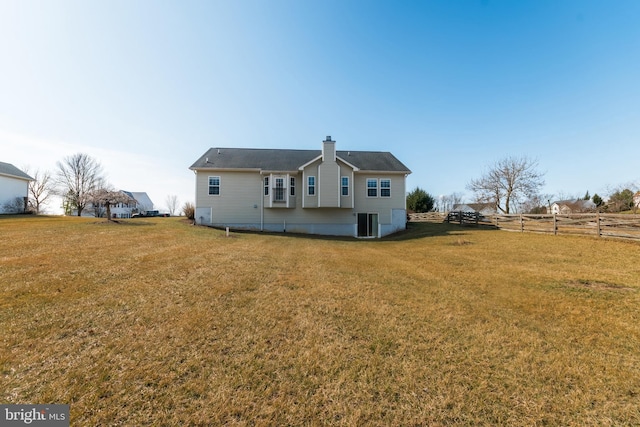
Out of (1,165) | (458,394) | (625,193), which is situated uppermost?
(1,165)

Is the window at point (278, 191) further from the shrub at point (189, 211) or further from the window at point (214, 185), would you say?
the shrub at point (189, 211)

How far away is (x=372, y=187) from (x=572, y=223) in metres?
12.5

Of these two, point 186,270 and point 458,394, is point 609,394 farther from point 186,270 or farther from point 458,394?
point 186,270

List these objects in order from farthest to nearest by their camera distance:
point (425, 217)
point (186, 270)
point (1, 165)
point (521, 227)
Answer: point (425, 217) < point (1, 165) < point (521, 227) < point (186, 270)

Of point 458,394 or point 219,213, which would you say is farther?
point 219,213

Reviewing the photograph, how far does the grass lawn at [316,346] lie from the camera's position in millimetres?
2369

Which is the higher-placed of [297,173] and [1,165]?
[1,165]

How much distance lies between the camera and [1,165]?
1118 inches

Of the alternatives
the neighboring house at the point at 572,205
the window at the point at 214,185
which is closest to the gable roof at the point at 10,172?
the window at the point at 214,185

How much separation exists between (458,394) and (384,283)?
3.82m

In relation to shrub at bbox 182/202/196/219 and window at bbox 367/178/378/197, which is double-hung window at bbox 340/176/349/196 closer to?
window at bbox 367/178/378/197

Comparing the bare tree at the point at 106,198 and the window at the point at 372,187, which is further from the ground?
the window at the point at 372,187

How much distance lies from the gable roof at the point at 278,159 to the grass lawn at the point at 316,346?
14.2 meters

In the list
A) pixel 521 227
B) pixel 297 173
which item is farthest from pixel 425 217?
pixel 297 173
